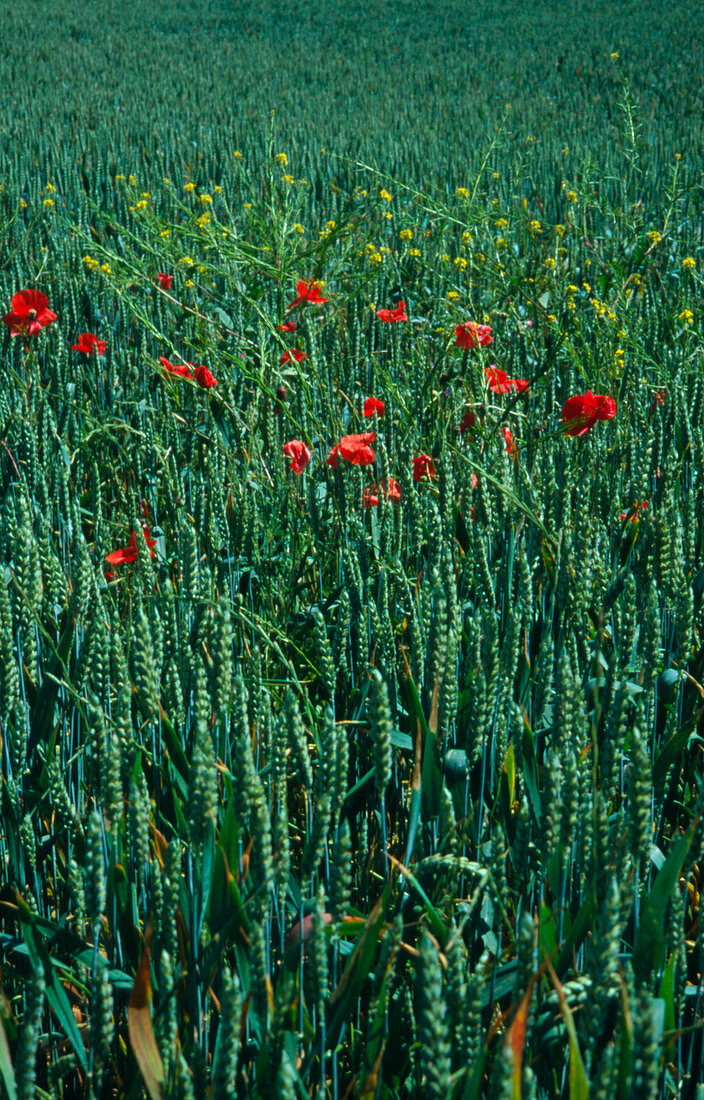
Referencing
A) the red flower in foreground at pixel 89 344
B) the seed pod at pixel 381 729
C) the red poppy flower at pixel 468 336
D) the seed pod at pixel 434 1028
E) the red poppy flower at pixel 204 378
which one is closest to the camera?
the seed pod at pixel 434 1028

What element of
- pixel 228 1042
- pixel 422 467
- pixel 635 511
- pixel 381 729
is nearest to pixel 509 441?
pixel 422 467

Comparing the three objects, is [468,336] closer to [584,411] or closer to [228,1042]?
[584,411]

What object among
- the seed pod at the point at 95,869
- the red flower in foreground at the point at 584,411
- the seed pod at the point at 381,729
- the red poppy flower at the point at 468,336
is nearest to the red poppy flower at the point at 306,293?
the red poppy flower at the point at 468,336

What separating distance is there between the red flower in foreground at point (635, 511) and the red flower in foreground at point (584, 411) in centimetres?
18

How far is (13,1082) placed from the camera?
0.61 m

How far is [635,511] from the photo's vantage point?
1527mm

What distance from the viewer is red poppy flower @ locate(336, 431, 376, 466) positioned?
157 cm

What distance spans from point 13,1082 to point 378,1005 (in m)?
0.25

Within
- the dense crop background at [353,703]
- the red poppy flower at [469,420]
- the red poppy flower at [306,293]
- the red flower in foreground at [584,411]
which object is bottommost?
the dense crop background at [353,703]

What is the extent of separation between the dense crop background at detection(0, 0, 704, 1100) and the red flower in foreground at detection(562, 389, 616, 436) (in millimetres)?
41

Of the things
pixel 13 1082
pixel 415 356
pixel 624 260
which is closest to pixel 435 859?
pixel 13 1082

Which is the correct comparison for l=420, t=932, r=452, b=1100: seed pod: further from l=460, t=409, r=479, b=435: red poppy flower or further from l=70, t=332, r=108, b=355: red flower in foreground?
l=70, t=332, r=108, b=355: red flower in foreground

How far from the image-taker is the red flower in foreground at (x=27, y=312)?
2.19 metres

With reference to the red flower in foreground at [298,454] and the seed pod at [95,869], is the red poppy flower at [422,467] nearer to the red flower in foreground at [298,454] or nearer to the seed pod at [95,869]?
the red flower in foreground at [298,454]
